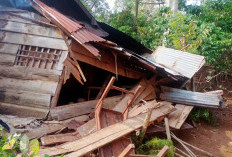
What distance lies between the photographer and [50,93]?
16.0ft

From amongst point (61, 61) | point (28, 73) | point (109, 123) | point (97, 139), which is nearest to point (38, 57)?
point (28, 73)

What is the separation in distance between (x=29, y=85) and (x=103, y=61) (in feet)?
7.72

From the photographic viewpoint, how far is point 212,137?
6.71 metres

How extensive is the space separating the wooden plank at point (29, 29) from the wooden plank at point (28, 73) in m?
1.06

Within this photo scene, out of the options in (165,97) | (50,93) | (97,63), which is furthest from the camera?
(165,97)

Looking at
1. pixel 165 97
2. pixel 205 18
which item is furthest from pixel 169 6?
pixel 165 97

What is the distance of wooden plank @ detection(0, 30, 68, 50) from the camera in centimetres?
504

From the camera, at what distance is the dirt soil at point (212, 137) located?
5846 millimetres

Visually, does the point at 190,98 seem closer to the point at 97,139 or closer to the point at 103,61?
the point at 103,61

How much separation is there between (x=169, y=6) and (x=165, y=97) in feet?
30.3

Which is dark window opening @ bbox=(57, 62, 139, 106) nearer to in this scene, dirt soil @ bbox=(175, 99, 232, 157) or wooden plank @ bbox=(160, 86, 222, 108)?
wooden plank @ bbox=(160, 86, 222, 108)

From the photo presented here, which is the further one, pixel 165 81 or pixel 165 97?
pixel 165 81

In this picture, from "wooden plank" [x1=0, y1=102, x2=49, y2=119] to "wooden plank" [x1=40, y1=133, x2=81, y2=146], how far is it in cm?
75

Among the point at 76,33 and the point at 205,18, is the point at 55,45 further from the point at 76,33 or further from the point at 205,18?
the point at 205,18
